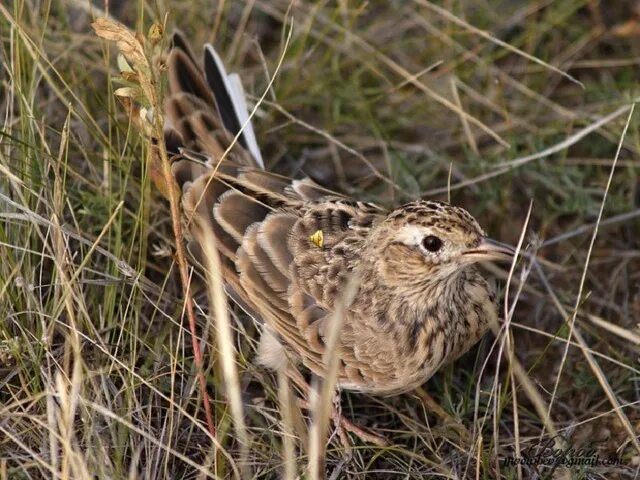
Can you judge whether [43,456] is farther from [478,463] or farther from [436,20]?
[436,20]

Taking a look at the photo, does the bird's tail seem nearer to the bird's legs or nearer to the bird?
the bird

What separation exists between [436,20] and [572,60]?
86 centimetres

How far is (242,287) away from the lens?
14.2ft

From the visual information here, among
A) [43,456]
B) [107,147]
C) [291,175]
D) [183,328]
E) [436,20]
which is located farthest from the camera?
[436,20]

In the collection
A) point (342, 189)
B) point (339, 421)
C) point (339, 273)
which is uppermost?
point (339, 273)

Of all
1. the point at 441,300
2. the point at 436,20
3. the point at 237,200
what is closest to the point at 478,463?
the point at 441,300

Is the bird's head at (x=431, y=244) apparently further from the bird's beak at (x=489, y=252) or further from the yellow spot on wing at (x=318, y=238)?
the yellow spot on wing at (x=318, y=238)

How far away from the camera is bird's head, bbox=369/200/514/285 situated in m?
3.76

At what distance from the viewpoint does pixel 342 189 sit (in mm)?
5383

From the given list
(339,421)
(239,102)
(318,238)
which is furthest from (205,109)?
(339,421)

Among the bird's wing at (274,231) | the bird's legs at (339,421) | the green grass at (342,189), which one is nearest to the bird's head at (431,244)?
the bird's wing at (274,231)

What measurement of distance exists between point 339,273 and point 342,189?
126cm

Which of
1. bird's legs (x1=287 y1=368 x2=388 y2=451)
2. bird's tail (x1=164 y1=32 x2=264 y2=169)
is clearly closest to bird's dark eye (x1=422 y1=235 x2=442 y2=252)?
bird's legs (x1=287 y1=368 x2=388 y2=451)

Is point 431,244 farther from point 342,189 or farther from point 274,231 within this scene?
point 342,189
